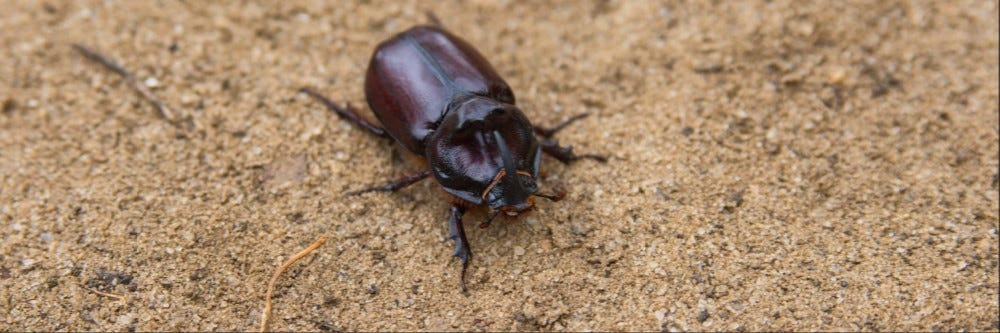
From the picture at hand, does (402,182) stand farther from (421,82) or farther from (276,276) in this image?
(276,276)

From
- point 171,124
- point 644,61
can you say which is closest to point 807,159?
point 644,61

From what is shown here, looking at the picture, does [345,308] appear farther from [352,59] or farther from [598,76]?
[598,76]

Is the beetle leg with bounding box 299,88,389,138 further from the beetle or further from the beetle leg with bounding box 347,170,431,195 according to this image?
the beetle leg with bounding box 347,170,431,195

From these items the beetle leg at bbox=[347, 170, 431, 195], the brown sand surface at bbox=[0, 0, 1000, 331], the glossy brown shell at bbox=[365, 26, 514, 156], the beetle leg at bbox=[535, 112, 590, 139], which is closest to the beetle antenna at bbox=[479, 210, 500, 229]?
the brown sand surface at bbox=[0, 0, 1000, 331]

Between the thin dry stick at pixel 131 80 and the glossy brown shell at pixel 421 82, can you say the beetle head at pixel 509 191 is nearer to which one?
the glossy brown shell at pixel 421 82

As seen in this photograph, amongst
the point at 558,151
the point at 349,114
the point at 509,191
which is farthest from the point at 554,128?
the point at 349,114

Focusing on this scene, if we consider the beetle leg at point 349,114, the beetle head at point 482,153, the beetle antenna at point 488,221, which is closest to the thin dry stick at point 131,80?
the beetle leg at point 349,114
